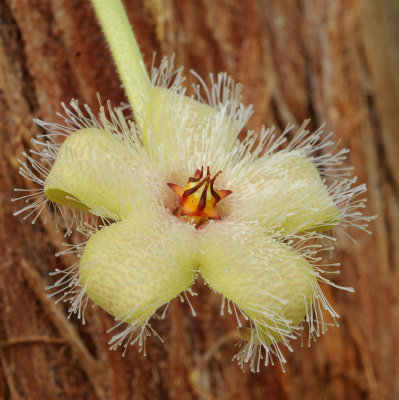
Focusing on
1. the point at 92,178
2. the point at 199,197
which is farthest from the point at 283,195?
the point at 92,178

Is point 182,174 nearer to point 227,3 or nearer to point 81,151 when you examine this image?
point 81,151

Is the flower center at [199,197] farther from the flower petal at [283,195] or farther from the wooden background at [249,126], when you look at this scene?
the wooden background at [249,126]

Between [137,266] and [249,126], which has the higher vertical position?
[249,126]

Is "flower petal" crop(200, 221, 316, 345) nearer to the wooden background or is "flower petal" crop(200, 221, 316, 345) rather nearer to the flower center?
the flower center

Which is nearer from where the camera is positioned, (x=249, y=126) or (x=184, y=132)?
(x=184, y=132)

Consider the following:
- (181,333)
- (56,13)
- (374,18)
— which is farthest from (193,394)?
(374,18)

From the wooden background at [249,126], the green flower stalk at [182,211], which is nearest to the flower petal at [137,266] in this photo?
the green flower stalk at [182,211]

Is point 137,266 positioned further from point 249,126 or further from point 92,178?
point 249,126
